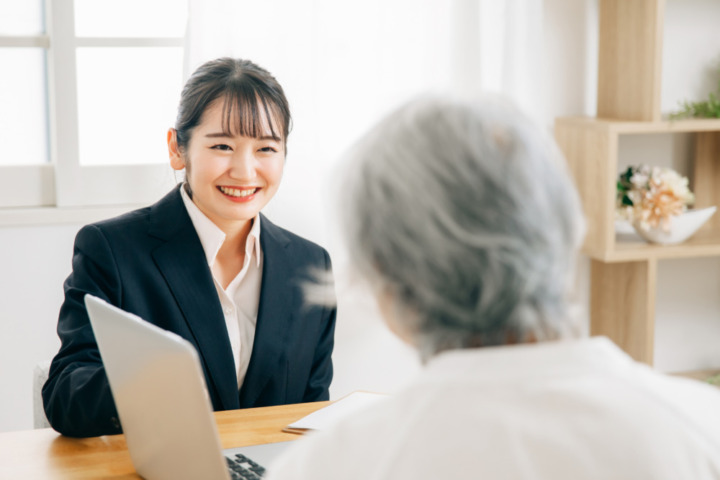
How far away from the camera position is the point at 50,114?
2771 millimetres

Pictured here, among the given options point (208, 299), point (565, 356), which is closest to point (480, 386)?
point (565, 356)

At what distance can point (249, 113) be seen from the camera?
1.93 m

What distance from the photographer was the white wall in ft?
8.83

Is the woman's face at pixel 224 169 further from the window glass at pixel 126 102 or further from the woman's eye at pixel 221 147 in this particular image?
the window glass at pixel 126 102

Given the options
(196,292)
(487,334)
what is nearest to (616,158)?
(196,292)

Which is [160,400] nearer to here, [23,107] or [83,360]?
[83,360]

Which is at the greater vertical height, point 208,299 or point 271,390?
point 208,299

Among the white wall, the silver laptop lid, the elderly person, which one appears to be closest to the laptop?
the silver laptop lid

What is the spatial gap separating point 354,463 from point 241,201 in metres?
1.23

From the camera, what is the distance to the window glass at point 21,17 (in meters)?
2.69

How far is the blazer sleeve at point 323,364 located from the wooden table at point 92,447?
272 mm

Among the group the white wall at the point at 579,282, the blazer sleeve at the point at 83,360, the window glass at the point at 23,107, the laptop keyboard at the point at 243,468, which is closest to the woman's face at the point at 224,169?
the blazer sleeve at the point at 83,360

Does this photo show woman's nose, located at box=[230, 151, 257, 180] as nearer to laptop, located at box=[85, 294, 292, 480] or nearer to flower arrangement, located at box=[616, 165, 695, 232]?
laptop, located at box=[85, 294, 292, 480]

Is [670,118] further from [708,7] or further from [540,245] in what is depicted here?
[540,245]
